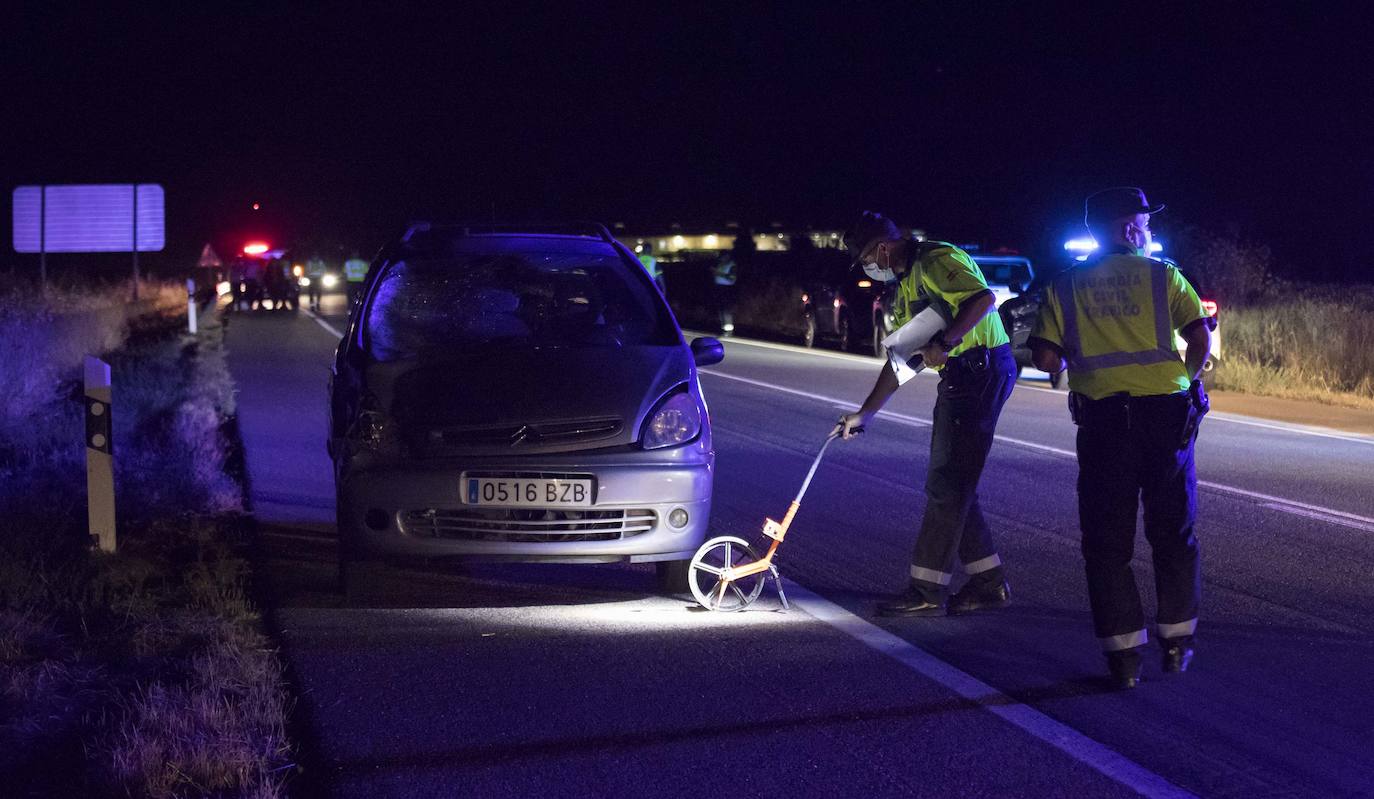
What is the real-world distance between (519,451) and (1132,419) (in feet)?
8.09

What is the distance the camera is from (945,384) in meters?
6.59

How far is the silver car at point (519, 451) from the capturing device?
6.46 m

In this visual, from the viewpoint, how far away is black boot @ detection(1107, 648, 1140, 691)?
18.1ft

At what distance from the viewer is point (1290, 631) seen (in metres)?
6.44

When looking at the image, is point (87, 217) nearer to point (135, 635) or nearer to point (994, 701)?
point (135, 635)

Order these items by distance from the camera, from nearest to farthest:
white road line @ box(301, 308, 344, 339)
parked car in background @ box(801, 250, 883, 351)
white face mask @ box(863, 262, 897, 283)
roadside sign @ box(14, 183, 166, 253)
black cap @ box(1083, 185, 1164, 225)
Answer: black cap @ box(1083, 185, 1164, 225) < white face mask @ box(863, 262, 897, 283) < parked car in background @ box(801, 250, 883, 351) < white road line @ box(301, 308, 344, 339) < roadside sign @ box(14, 183, 166, 253)

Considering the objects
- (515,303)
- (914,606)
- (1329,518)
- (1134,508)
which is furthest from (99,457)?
(1329,518)

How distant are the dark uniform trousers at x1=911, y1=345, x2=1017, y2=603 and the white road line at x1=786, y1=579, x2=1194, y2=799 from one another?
37cm

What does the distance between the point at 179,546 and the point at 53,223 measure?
27048mm

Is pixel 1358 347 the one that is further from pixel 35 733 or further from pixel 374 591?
pixel 35 733

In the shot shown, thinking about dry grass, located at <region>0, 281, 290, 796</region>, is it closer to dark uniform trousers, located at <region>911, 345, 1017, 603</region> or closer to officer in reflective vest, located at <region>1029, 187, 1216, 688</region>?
dark uniform trousers, located at <region>911, 345, 1017, 603</region>

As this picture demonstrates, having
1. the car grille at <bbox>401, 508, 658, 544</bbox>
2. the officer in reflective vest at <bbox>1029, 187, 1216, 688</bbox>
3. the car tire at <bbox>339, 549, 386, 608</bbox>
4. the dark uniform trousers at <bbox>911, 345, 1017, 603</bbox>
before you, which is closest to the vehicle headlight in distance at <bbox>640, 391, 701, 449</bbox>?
the car grille at <bbox>401, 508, 658, 544</bbox>

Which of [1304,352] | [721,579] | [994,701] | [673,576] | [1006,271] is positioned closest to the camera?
[994,701]

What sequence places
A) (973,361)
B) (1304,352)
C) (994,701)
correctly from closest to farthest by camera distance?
(994,701), (973,361), (1304,352)
